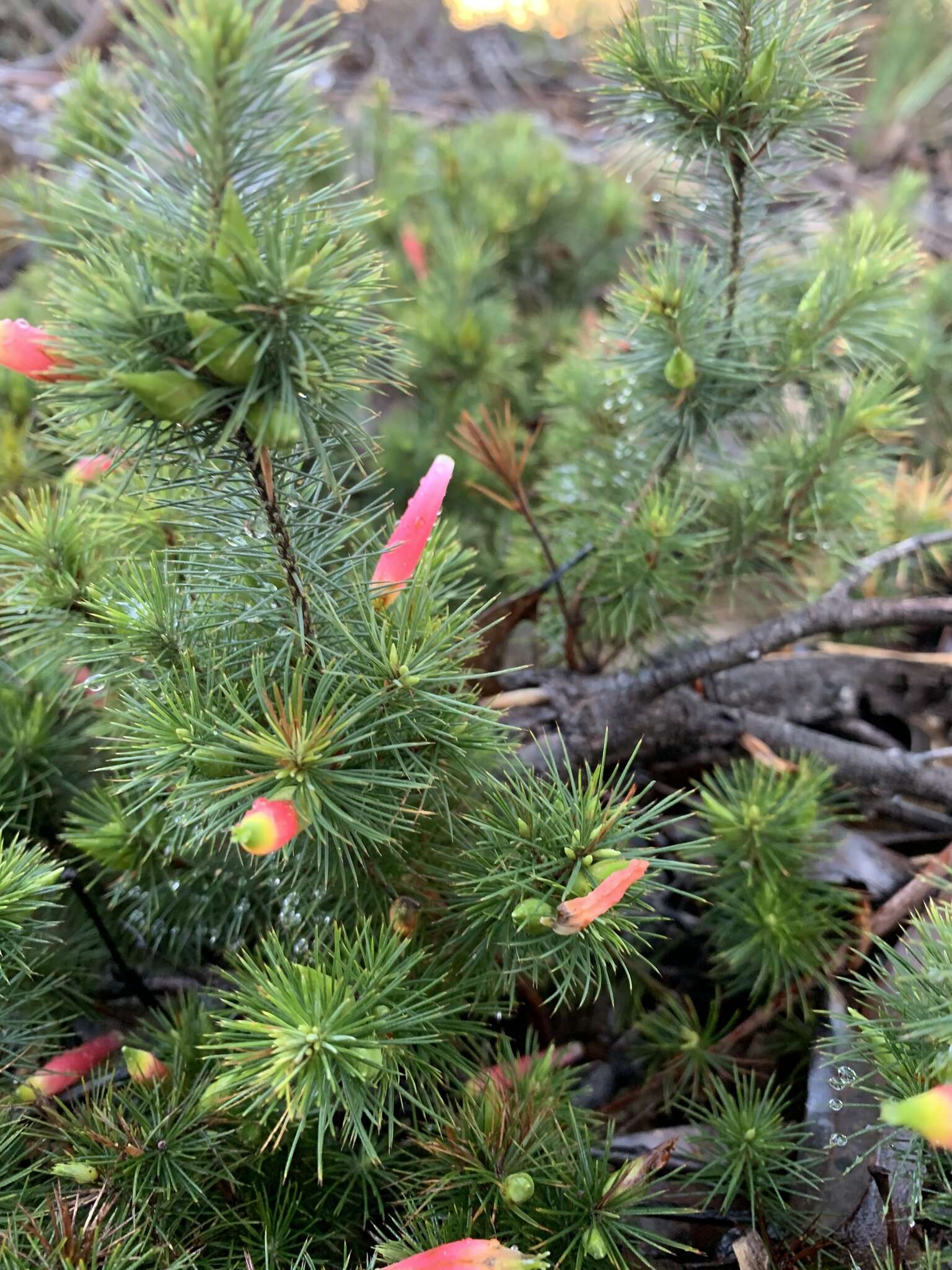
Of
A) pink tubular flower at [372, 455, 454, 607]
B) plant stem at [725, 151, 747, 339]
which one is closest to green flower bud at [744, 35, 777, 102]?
plant stem at [725, 151, 747, 339]

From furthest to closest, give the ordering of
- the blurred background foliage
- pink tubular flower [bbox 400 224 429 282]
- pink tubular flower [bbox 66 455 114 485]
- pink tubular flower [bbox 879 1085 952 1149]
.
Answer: pink tubular flower [bbox 400 224 429 282] < the blurred background foliage < pink tubular flower [bbox 66 455 114 485] < pink tubular flower [bbox 879 1085 952 1149]

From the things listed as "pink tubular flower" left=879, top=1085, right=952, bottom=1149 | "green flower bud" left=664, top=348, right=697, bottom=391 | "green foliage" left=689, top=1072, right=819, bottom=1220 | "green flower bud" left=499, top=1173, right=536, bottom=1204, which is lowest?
"green foliage" left=689, top=1072, right=819, bottom=1220

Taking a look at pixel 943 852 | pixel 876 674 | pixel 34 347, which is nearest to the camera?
pixel 34 347

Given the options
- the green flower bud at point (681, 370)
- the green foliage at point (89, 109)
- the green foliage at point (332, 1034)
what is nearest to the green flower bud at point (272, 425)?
the green foliage at point (332, 1034)

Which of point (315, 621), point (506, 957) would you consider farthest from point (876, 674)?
point (315, 621)

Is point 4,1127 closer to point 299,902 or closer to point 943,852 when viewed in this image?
point 299,902

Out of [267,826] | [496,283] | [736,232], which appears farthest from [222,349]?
[496,283]

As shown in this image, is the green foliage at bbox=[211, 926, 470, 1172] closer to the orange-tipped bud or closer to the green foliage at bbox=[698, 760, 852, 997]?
the orange-tipped bud
